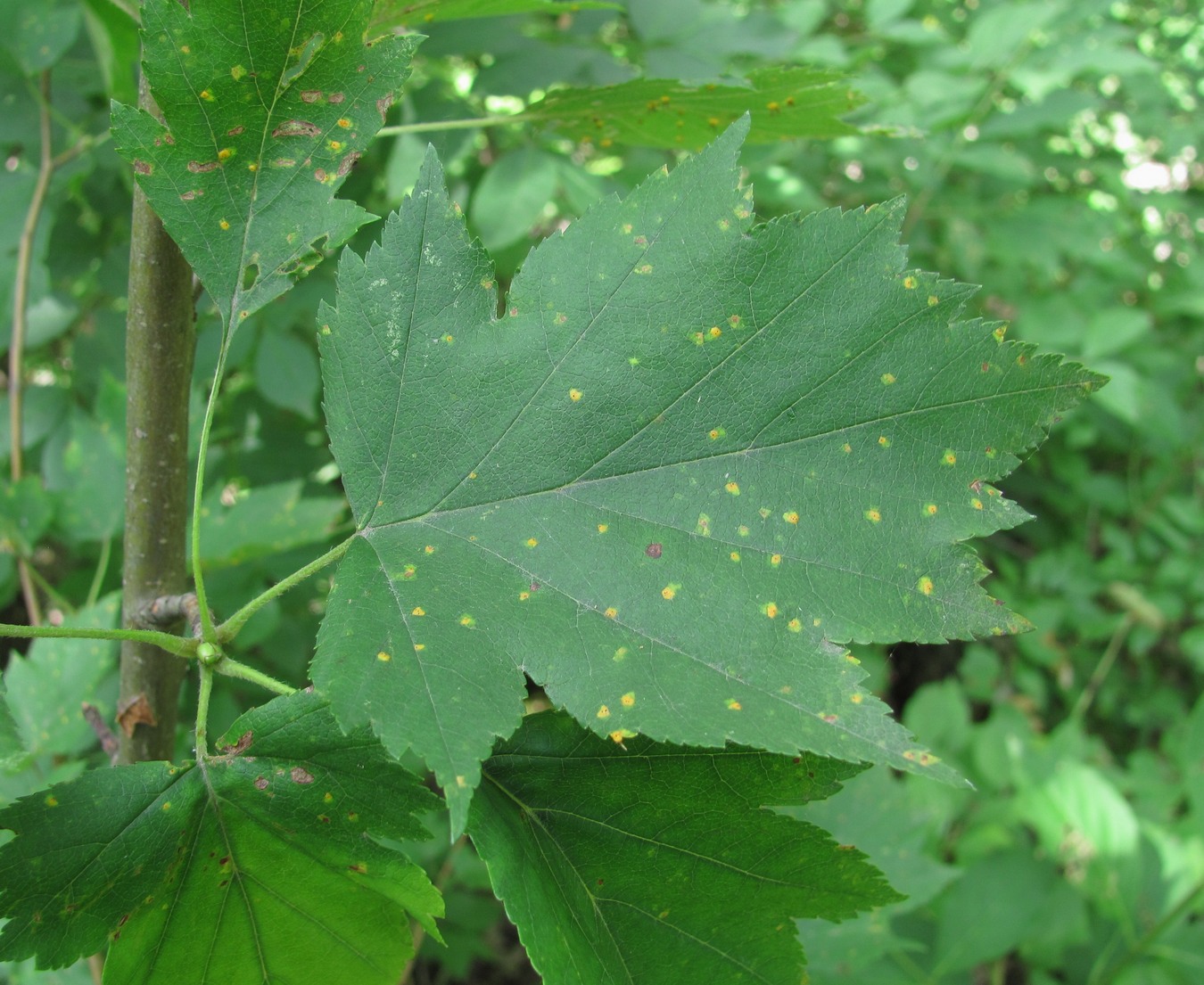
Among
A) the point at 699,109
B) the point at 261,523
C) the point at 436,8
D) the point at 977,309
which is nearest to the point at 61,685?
the point at 261,523

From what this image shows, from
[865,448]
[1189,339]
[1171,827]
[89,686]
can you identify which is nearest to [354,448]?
[865,448]

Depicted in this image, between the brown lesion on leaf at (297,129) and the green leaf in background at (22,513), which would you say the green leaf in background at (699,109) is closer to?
the brown lesion on leaf at (297,129)

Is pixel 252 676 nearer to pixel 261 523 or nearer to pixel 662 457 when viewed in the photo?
pixel 662 457

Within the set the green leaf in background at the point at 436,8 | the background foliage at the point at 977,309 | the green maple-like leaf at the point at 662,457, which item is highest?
the green leaf in background at the point at 436,8

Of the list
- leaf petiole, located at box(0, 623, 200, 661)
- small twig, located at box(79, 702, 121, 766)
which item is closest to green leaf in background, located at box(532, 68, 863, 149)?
leaf petiole, located at box(0, 623, 200, 661)

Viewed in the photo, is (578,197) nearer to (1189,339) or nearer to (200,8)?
(200,8)

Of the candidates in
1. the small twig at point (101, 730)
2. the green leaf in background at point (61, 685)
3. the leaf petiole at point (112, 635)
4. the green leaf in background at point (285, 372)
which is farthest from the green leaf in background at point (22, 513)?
the leaf petiole at point (112, 635)
